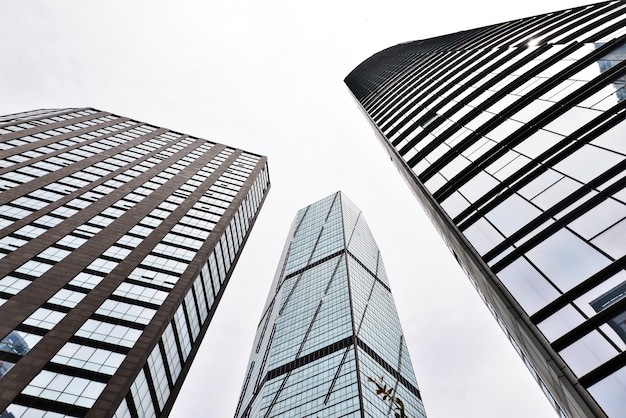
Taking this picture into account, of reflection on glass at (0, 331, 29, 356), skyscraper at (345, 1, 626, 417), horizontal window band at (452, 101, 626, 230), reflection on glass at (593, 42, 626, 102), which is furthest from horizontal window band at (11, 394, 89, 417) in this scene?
reflection on glass at (593, 42, 626, 102)

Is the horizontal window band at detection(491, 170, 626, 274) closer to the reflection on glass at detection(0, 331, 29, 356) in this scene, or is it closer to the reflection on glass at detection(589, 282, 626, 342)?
the reflection on glass at detection(589, 282, 626, 342)

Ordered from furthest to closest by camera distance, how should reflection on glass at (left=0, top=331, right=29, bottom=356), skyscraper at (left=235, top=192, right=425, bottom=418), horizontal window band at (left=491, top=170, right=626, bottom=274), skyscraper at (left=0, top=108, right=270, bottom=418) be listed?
skyscraper at (left=235, top=192, right=425, bottom=418) → skyscraper at (left=0, top=108, right=270, bottom=418) → reflection on glass at (left=0, top=331, right=29, bottom=356) → horizontal window band at (left=491, top=170, right=626, bottom=274)

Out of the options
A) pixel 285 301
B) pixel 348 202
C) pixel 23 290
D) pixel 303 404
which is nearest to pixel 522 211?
pixel 23 290

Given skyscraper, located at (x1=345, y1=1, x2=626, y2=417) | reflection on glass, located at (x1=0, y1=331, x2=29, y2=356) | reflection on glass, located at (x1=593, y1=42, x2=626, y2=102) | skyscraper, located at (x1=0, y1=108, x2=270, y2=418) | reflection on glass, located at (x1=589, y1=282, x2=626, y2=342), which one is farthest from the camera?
skyscraper, located at (x1=0, y1=108, x2=270, y2=418)

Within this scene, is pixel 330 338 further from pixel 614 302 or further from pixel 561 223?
pixel 614 302

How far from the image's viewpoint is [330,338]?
301 ft

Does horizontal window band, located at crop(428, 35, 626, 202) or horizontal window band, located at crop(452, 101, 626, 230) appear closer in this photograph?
horizontal window band, located at crop(452, 101, 626, 230)

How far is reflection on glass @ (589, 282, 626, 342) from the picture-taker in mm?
10336

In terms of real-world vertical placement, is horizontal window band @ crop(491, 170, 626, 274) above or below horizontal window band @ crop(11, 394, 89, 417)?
above

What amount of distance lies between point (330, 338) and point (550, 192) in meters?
82.0

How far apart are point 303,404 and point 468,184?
6696cm

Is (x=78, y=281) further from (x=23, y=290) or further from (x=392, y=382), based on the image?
(x=392, y=382)

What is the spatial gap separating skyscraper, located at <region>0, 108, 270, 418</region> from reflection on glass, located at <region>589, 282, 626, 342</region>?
34.2 metres

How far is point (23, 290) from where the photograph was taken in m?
40.0
